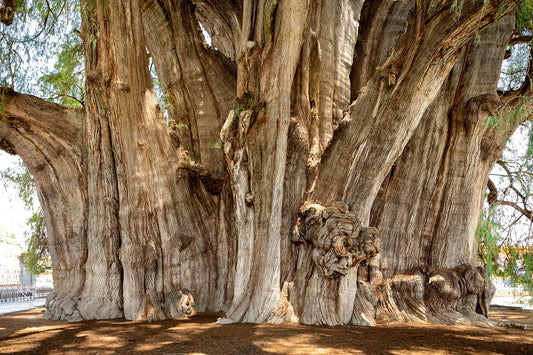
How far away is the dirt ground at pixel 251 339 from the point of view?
11.0ft

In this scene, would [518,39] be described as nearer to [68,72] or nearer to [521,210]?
[521,210]

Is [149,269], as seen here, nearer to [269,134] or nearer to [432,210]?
[269,134]

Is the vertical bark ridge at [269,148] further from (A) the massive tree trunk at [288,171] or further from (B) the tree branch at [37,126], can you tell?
(B) the tree branch at [37,126]

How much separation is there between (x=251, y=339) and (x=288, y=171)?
79.5 inches

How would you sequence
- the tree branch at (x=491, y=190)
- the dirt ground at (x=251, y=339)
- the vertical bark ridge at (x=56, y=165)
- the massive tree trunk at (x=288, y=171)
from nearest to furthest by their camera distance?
the dirt ground at (x=251, y=339) → the massive tree trunk at (x=288, y=171) → the vertical bark ridge at (x=56, y=165) → the tree branch at (x=491, y=190)

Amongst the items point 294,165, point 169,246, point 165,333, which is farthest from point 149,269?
point 294,165

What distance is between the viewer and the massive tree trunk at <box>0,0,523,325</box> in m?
4.59

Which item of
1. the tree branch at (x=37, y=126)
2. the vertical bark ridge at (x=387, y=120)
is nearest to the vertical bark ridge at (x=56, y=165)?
the tree branch at (x=37, y=126)

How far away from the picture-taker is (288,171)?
16.3 ft

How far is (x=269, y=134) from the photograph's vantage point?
493 centimetres

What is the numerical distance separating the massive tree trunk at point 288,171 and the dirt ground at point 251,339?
1.32 feet

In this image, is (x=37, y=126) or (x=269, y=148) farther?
(x=37, y=126)

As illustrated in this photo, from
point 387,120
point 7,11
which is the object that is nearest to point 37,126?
point 7,11

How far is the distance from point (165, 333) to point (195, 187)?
2241mm
